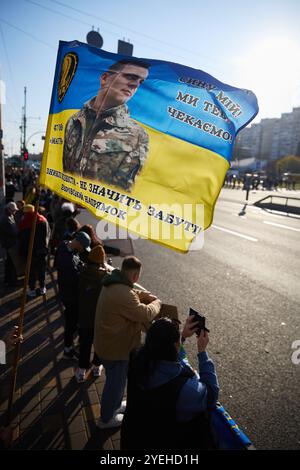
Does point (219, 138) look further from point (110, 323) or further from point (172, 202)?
point (110, 323)

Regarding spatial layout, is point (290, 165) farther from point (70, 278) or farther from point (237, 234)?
point (70, 278)

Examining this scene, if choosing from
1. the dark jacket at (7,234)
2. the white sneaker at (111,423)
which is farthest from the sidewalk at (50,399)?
the dark jacket at (7,234)

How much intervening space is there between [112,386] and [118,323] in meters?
0.72

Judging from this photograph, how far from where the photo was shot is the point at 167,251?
10812mm

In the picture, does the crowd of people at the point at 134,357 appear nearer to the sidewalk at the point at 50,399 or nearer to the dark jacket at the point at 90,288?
the dark jacket at the point at 90,288

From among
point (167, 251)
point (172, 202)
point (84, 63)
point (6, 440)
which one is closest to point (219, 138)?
point (172, 202)

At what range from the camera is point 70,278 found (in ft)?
13.9

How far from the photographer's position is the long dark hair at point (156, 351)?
6.71 feet

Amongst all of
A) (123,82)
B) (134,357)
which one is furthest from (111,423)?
(123,82)

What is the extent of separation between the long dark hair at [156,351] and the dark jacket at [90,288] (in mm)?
1662

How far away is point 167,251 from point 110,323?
26.0ft

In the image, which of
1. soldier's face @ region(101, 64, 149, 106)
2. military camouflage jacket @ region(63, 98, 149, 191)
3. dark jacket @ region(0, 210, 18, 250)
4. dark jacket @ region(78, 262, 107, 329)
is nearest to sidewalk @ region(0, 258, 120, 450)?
dark jacket @ region(78, 262, 107, 329)

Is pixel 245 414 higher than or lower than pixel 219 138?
lower

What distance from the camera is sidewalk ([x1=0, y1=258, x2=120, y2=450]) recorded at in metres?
3.13
